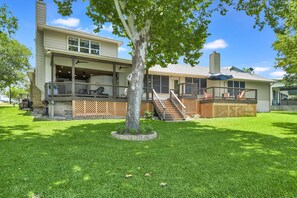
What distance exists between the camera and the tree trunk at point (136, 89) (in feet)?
24.3

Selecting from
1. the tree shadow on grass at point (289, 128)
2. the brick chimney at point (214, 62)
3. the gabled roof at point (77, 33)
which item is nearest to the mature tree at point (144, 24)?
the tree shadow on grass at point (289, 128)

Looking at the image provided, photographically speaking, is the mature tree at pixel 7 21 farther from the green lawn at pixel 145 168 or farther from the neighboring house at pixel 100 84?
the green lawn at pixel 145 168

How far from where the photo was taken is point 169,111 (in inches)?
546

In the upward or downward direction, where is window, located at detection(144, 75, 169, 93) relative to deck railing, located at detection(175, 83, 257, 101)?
upward

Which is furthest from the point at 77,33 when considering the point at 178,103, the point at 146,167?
the point at 146,167

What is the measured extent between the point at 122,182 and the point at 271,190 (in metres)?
2.28

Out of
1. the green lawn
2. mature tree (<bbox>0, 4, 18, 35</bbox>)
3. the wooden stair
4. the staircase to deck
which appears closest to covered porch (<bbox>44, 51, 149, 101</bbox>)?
the staircase to deck

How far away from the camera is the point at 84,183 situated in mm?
3330

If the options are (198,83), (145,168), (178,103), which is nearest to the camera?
(145,168)

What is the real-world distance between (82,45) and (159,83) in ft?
23.2

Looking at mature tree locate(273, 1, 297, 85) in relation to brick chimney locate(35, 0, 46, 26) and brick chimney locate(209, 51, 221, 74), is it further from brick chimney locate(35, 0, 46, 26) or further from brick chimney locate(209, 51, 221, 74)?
brick chimney locate(35, 0, 46, 26)

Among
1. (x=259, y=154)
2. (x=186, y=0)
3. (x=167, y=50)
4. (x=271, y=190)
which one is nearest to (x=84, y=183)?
(x=271, y=190)

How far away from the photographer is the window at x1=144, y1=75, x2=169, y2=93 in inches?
723

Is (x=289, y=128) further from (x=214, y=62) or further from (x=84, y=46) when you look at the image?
(x=84, y=46)
